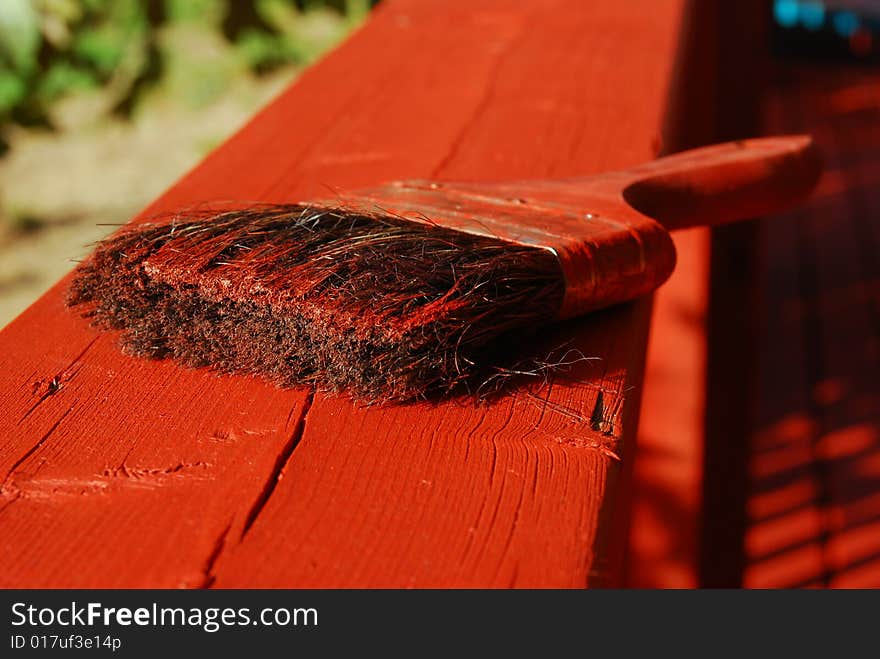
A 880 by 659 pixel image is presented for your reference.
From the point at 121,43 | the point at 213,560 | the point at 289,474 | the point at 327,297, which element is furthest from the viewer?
the point at 121,43

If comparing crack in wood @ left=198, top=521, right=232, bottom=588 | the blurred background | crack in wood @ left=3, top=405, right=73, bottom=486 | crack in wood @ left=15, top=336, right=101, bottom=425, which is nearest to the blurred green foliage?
the blurred background

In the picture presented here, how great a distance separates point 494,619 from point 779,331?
160 inches

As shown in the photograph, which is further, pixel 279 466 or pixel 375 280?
pixel 375 280

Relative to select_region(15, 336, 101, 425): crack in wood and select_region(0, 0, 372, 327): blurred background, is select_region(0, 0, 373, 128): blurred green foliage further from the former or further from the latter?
select_region(15, 336, 101, 425): crack in wood

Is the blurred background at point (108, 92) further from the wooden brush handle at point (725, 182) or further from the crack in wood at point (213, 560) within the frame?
the crack in wood at point (213, 560)

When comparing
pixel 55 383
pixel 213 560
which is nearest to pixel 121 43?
pixel 55 383

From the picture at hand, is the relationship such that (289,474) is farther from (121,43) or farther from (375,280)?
(121,43)

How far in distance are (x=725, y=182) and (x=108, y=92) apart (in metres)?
2.61

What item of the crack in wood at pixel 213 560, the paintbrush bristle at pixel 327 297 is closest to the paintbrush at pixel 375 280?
the paintbrush bristle at pixel 327 297

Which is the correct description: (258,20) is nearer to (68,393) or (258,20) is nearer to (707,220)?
(707,220)

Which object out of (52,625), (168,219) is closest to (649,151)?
(168,219)

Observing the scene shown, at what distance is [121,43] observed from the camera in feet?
11.9

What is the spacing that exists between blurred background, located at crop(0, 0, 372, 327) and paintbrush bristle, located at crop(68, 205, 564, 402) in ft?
7.81

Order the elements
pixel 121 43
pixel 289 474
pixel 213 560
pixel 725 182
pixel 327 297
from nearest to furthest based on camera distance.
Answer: pixel 213 560
pixel 289 474
pixel 327 297
pixel 725 182
pixel 121 43
